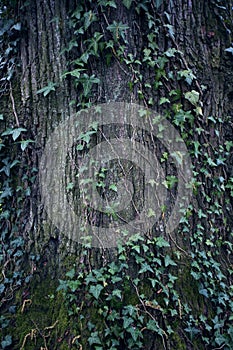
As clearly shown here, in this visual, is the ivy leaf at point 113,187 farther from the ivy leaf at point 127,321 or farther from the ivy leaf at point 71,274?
the ivy leaf at point 127,321

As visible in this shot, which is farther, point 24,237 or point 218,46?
point 218,46

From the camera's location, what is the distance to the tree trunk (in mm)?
2496

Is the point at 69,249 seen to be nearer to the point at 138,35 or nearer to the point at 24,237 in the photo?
the point at 24,237

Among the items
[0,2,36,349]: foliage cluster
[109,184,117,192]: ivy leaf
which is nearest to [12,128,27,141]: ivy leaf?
[0,2,36,349]: foliage cluster

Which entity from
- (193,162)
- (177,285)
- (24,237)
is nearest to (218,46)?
(193,162)

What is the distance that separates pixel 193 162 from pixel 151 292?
0.99m

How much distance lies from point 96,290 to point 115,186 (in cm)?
70

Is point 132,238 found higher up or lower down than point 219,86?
lower down

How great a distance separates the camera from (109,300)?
2.46 meters

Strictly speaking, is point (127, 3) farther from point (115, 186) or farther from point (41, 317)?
point (41, 317)

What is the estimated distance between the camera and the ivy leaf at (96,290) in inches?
95.8

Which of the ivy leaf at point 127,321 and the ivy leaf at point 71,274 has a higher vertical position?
the ivy leaf at point 71,274

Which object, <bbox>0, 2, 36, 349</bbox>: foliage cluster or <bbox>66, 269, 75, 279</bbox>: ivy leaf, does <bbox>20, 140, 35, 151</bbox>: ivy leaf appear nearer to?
<bbox>0, 2, 36, 349</bbox>: foliage cluster

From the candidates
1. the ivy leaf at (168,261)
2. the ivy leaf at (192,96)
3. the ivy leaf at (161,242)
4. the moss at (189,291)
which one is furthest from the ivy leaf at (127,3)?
the moss at (189,291)
